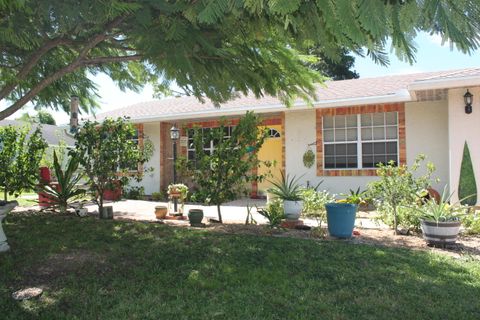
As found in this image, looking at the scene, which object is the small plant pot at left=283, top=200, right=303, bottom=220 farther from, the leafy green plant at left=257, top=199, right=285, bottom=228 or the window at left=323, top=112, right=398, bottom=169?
the window at left=323, top=112, right=398, bottom=169

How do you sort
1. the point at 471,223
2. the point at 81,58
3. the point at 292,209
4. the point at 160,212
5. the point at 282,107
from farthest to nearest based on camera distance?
the point at 282,107 < the point at 160,212 < the point at 292,209 < the point at 471,223 < the point at 81,58

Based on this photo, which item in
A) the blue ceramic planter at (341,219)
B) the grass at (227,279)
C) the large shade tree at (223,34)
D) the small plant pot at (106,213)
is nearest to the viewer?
the large shade tree at (223,34)

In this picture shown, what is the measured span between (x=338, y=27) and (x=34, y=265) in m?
4.84

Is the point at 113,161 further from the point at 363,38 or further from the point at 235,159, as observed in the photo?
the point at 363,38

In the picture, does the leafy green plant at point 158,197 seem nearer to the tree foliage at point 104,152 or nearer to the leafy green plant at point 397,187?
the tree foliage at point 104,152

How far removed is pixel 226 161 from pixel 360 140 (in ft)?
19.6

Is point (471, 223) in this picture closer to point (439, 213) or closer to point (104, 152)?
point (439, 213)

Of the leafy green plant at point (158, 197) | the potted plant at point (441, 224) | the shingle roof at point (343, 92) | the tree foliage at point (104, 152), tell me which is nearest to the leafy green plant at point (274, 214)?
the potted plant at point (441, 224)

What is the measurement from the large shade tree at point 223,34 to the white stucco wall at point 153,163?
827 cm

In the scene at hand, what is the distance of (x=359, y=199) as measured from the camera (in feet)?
33.6

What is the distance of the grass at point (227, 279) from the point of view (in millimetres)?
3867

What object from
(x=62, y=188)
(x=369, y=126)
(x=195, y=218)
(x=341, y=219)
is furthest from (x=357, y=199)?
(x=62, y=188)

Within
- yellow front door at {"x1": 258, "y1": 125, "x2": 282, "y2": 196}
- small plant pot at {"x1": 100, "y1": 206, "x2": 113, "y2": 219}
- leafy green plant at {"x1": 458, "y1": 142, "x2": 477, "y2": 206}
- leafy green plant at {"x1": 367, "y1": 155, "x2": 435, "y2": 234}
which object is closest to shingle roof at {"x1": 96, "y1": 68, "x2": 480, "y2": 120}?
yellow front door at {"x1": 258, "y1": 125, "x2": 282, "y2": 196}

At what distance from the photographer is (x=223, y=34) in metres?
4.51
